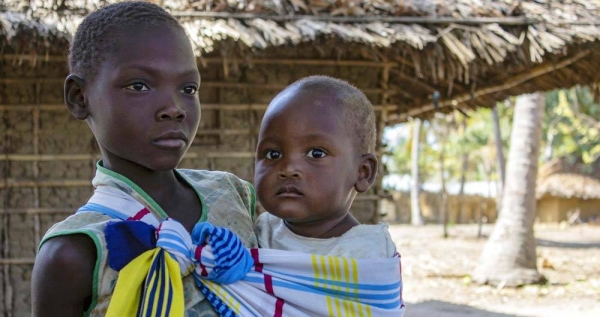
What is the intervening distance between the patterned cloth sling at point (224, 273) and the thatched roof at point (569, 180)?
73.8ft

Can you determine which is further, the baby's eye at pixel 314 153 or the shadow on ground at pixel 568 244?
the shadow on ground at pixel 568 244

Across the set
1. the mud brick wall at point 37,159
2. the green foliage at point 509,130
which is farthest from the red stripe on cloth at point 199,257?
the green foliage at point 509,130

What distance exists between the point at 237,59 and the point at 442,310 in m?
4.32

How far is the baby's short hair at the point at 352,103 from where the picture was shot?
157cm

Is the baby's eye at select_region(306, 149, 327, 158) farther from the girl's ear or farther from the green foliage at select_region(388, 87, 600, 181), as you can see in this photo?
the green foliage at select_region(388, 87, 600, 181)

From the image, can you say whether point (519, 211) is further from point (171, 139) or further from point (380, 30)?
point (171, 139)

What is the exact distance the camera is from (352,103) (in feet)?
5.22

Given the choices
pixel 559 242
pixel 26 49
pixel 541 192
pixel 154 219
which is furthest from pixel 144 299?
pixel 541 192

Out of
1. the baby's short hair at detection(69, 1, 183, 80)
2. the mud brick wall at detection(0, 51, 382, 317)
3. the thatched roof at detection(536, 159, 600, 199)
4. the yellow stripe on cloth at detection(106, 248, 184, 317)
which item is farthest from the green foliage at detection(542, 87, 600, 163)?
the yellow stripe on cloth at detection(106, 248, 184, 317)

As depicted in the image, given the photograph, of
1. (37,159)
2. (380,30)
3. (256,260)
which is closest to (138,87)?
(256,260)

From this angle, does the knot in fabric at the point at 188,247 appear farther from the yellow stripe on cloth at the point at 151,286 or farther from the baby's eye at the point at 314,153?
the baby's eye at the point at 314,153

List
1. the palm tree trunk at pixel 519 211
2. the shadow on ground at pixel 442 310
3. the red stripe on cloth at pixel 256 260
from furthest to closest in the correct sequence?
the palm tree trunk at pixel 519 211 < the shadow on ground at pixel 442 310 < the red stripe on cloth at pixel 256 260

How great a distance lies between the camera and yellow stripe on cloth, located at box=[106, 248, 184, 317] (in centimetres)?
116

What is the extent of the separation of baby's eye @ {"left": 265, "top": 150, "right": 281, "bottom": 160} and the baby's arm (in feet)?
1.67
